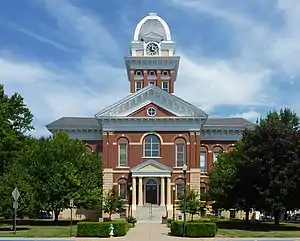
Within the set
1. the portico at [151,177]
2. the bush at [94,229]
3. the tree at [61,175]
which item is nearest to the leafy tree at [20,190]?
the tree at [61,175]

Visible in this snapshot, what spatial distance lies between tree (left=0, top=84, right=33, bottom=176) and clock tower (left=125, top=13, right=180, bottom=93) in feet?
82.0

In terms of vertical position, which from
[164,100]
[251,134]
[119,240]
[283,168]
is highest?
[164,100]

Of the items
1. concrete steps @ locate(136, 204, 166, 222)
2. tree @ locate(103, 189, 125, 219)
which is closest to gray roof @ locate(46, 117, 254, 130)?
concrete steps @ locate(136, 204, 166, 222)

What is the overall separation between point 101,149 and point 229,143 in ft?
55.6

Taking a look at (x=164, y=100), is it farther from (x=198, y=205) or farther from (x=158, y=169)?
(x=198, y=205)

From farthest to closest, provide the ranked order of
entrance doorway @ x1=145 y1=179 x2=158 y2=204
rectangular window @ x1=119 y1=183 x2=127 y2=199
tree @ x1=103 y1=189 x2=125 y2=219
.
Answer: entrance doorway @ x1=145 y1=179 x2=158 y2=204
rectangular window @ x1=119 y1=183 x2=127 y2=199
tree @ x1=103 y1=189 x2=125 y2=219

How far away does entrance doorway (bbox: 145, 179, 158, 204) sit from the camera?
2778 inches

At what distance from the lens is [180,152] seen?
70.8 m

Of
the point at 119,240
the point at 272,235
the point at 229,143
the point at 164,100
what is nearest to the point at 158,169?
the point at 164,100

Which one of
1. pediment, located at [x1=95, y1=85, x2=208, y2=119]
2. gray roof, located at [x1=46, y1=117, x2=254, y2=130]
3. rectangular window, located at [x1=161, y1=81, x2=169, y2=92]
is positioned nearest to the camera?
pediment, located at [x1=95, y1=85, x2=208, y2=119]

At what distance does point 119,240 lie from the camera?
33.9 metres

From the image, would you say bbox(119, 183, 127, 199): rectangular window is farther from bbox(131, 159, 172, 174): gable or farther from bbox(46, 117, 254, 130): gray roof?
bbox(46, 117, 254, 130): gray roof

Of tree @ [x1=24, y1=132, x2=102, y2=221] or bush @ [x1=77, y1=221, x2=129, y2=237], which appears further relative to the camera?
tree @ [x1=24, y1=132, x2=102, y2=221]

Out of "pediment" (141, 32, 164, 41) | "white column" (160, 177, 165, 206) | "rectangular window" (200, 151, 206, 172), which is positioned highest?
"pediment" (141, 32, 164, 41)
